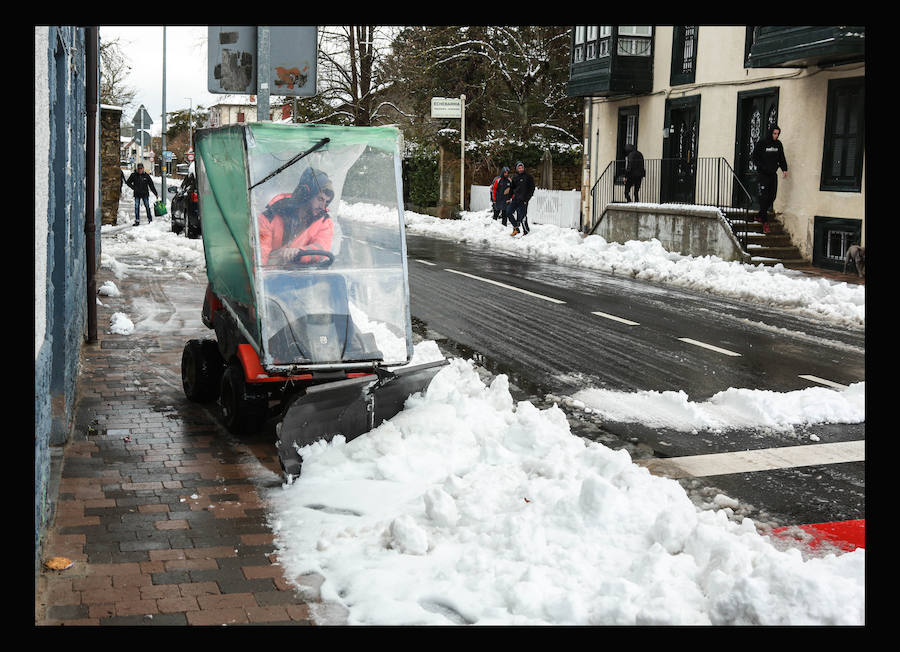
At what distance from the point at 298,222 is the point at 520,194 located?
2041cm

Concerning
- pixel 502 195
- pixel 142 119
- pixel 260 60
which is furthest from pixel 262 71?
pixel 142 119

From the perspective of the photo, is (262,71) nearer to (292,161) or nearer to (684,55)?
(292,161)

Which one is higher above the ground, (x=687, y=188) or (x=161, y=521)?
(x=687, y=188)

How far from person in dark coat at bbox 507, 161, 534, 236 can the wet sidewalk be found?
729 inches

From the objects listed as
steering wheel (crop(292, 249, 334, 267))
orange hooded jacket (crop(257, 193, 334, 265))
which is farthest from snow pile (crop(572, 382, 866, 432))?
orange hooded jacket (crop(257, 193, 334, 265))

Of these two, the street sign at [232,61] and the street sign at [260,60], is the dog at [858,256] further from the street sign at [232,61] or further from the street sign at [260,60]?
the street sign at [232,61]

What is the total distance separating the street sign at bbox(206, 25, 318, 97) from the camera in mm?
7840

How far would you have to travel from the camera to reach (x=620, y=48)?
85.8ft

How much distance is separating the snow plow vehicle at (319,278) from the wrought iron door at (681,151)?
18.9 metres

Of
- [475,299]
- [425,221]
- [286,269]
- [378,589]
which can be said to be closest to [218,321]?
[286,269]

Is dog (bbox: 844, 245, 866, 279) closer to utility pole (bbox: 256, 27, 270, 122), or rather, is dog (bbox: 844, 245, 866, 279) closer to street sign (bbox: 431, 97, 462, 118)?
utility pole (bbox: 256, 27, 270, 122)

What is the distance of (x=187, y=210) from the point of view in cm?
2492
